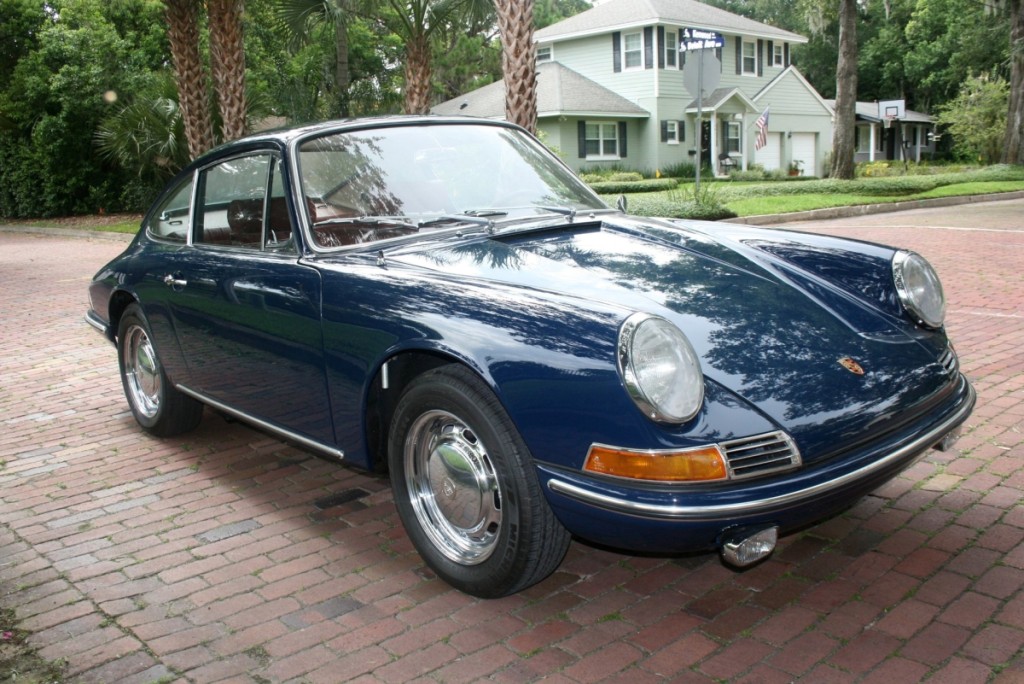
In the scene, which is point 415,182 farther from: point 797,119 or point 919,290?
point 797,119

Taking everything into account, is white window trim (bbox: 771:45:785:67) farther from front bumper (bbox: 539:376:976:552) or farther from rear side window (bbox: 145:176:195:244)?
front bumper (bbox: 539:376:976:552)

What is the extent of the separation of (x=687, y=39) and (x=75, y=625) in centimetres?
1485

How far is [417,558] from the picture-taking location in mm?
3463

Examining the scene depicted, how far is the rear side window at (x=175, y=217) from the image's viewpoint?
4609 mm

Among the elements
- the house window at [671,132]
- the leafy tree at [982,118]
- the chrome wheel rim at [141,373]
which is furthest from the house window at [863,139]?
the chrome wheel rim at [141,373]

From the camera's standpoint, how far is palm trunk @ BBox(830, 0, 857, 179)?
901 inches

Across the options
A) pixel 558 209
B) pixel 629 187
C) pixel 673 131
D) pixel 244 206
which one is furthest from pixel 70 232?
pixel 673 131

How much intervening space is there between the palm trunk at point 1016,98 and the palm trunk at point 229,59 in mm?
24141

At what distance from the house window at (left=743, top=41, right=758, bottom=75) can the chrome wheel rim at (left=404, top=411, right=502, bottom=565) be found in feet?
128

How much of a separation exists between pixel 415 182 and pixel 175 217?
5.27 ft

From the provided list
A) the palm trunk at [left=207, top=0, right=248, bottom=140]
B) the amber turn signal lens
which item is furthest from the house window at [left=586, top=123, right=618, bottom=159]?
the amber turn signal lens

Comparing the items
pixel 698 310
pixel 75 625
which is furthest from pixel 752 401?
pixel 75 625

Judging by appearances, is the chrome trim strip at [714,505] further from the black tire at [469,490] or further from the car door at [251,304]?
the car door at [251,304]

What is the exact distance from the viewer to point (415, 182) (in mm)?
3840
